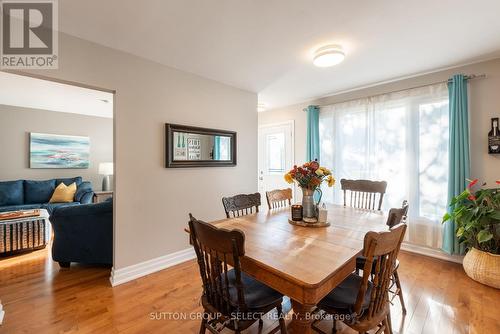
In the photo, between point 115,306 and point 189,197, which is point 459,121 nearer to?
point 189,197

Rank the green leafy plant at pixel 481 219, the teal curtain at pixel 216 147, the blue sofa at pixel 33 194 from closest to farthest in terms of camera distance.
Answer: the green leafy plant at pixel 481 219 < the teal curtain at pixel 216 147 < the blue sofa at pixel 33 194

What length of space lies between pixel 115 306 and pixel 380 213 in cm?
263

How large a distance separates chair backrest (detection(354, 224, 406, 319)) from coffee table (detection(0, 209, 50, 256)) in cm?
400

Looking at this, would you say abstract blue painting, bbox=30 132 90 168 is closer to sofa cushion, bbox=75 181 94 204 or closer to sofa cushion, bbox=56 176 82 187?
sofa cushion, bbox=56 176 82 187

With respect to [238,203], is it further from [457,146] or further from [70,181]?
[70,181]

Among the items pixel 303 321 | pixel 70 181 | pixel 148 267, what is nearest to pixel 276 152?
pixel 148 267

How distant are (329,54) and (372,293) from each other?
7.11 ft

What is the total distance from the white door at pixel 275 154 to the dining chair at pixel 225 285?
3.41 metres

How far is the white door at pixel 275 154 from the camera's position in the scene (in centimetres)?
464

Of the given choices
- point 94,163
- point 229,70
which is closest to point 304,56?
point 229,70

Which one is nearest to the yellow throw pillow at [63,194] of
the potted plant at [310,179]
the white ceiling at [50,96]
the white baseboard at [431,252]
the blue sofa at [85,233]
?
the white ceiling at [50,96]

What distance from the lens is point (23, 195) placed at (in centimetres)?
419

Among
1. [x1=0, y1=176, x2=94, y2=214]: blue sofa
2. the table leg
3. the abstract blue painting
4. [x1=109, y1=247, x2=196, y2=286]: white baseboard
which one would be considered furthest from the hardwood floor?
the abstract blue painting

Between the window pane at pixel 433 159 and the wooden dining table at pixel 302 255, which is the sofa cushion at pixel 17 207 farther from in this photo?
the window pane at pixel 433 159
